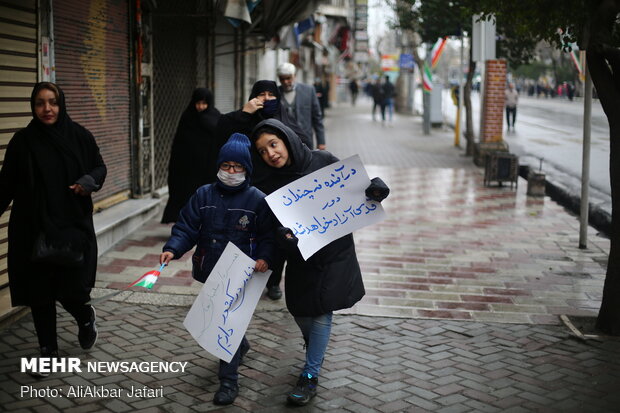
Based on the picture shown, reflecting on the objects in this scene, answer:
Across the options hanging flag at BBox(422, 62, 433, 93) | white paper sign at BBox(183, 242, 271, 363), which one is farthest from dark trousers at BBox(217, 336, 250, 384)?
hanging flag at BBox(422, 62, 433, 93)

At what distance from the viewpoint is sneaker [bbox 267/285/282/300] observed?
6.40 m

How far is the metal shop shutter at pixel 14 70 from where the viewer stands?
233 inches

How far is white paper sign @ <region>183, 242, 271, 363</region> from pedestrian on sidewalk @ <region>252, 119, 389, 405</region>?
0.93 feet

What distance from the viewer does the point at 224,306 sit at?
4176mm

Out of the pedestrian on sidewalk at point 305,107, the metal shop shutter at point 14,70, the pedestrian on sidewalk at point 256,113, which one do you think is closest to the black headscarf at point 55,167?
the metal shop shutter at point 14,70

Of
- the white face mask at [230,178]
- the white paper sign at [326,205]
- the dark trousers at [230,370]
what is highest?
the white face mask at [230,178]

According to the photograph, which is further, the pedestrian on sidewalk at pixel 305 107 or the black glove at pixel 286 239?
the pedestrian on sidewalk at pixel 305 107

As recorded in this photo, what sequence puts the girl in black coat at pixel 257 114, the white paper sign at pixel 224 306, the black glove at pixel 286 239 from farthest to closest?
the girl in black coat at pixel 257 114 < the white paper sign at pixel 224 306 < the black glove at pixel 286 239

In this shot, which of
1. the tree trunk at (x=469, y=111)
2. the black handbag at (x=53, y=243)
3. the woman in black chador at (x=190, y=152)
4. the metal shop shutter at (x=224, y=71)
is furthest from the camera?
the tree trunk at (x=469, y=111)

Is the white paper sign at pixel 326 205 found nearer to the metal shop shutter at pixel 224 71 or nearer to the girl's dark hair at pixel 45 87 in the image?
the girl's dark hair at pixel 45 87

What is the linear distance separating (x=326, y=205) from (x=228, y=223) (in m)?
0.58

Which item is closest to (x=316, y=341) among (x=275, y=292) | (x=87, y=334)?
(x=87, y=334)

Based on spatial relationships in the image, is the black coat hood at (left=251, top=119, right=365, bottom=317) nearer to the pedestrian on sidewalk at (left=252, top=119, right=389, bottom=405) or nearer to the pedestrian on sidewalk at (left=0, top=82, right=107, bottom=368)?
the pedestrian on sidewalk at (left=252, top=119, right=389, bottom=405)

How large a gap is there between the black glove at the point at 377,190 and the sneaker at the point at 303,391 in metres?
1.12
